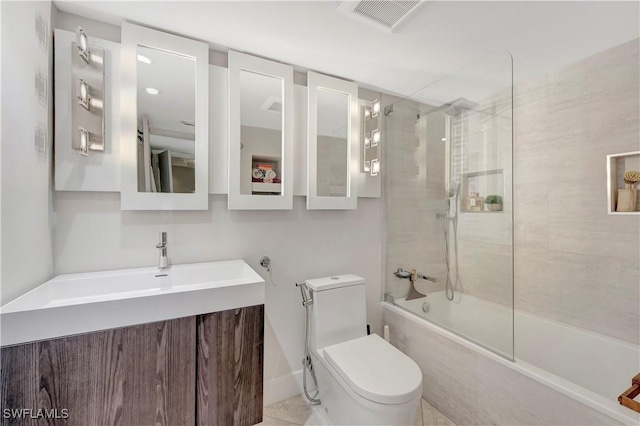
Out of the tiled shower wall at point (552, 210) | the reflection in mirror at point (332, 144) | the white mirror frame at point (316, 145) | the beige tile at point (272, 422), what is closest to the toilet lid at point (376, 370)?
the beige tile at point (272, 422)

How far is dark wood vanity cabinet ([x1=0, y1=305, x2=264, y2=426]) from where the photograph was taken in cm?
91

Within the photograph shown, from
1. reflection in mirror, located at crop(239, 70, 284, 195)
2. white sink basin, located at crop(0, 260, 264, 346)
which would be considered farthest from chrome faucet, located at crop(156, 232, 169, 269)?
reflection in mirror, located at crop(239, 70, 284, 195)

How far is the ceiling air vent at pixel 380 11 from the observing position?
1.28 metres

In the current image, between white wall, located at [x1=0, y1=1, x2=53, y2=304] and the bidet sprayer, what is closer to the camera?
white wall, located at [x1=0, y1=1, x2=53, y2=304]

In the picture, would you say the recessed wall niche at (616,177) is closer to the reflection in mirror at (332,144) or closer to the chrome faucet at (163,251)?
the reflection in mirror at (332,144)

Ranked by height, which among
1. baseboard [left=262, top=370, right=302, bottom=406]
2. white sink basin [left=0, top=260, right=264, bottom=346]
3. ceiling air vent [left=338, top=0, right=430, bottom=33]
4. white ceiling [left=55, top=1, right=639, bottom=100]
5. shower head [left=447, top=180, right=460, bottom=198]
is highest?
white ceiling [left=55, top=1, right=639, bottom=100]

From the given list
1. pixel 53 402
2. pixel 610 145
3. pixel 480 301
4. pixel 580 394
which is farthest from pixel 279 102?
pixel 580 394

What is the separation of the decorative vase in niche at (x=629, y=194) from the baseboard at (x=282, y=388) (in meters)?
2.30

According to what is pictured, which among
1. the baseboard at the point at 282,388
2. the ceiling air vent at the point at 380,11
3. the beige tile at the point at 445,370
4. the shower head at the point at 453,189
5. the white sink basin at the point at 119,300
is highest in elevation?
the ceiling air vent at the point at 380,11

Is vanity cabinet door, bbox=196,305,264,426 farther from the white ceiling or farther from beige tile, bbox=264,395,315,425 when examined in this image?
the white ceiling

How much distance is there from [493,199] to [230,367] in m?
1.83

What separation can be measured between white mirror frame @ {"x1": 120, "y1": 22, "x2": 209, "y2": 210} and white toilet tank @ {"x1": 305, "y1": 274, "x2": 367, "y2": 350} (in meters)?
0.93

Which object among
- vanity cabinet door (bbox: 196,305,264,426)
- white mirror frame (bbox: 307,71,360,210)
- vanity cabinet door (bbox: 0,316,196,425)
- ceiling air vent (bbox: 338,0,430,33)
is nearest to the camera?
vanity cabinet door (bbox: 0,316,196,425)

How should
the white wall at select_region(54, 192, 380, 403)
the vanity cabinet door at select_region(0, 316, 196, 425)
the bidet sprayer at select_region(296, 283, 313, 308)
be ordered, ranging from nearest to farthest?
the vanity cabinet door at select_region(0, 316, 196, 425)
the white wall at select_region(54, 192, 380, 403)
the bidet sprayer at select_region(296, 283, 313, 308)
